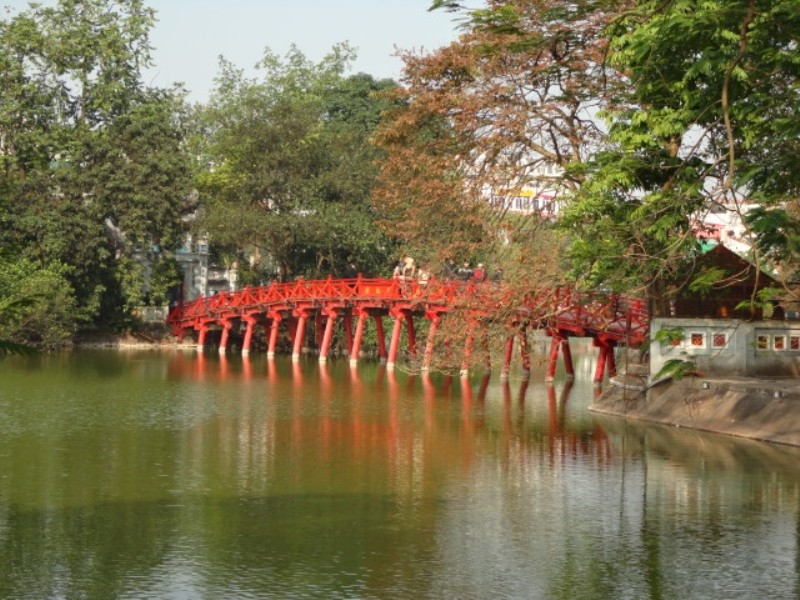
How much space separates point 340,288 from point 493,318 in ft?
70.7

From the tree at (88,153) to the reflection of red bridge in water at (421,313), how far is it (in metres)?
4.70

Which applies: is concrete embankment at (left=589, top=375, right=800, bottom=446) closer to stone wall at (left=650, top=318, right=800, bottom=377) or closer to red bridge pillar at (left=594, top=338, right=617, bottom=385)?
stone wall at (left=650, top=318, right=800, bottom=377)

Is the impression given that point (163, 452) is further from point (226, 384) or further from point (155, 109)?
point (155, 109)

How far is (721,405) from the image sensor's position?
30.6 m

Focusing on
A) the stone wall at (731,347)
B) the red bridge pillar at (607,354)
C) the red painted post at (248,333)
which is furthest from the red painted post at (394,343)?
the stone wall at (731,347)

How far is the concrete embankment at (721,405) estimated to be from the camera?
94.5 feet

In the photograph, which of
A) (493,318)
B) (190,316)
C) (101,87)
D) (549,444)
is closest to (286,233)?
(190,316)

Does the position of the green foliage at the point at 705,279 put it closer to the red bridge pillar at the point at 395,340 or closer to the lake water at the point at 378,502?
the lake water at the point at 378,502

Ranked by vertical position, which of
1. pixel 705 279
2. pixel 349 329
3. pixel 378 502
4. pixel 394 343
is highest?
pixel 705 279

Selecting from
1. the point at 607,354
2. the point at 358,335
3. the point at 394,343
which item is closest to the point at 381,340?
the point at 358,335

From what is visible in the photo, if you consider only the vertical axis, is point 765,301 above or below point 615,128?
below

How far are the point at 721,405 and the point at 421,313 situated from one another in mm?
24295

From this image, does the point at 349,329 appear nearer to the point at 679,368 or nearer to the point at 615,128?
the point at 679,368

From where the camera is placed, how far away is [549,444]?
29.8m
